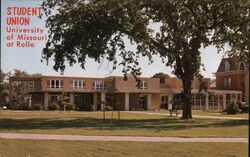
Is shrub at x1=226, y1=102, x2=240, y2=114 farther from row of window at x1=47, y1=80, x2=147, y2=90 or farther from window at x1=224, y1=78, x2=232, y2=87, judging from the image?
window at x1=224, y1=78, x2=232, y2=87

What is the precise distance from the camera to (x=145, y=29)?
28.4 m

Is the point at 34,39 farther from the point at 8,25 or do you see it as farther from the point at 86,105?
the point at 86,105

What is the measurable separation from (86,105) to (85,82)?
5.36 metres

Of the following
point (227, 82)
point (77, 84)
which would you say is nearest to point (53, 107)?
point (77, 84)

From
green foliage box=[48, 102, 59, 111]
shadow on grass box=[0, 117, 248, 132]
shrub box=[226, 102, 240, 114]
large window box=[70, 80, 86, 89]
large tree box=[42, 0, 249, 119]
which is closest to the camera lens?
shadow on grass box=[0, 117, 248, 132]

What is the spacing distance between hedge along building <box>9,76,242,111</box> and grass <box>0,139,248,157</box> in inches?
1729

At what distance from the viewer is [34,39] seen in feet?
48.3

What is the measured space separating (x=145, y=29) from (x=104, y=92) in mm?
32331

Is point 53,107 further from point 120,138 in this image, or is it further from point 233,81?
point 120,138

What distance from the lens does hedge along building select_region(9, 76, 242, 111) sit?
6228 centimetres

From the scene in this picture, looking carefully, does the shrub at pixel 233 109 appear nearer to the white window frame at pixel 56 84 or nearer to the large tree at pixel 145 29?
the large tree at pixel 145 29

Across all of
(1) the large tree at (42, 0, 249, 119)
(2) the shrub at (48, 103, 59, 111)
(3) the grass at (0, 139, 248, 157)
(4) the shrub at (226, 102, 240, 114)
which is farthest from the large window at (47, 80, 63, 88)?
(3) the grass at (0, 139, 248, 157)

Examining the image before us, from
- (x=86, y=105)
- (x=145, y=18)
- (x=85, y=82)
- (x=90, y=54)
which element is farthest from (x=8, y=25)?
(x=85, y=82)

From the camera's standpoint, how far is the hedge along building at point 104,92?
204 ft
